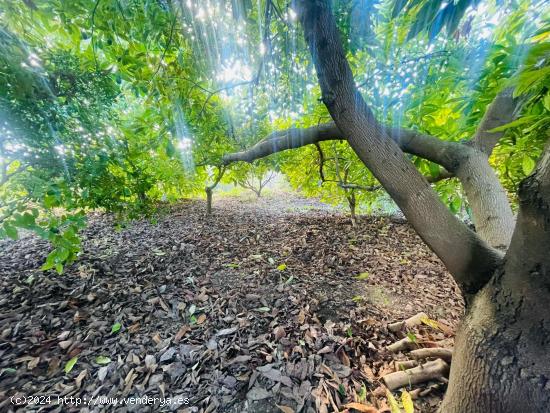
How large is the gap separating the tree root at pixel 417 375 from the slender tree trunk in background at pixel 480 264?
240mm

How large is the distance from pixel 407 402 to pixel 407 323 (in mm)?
529

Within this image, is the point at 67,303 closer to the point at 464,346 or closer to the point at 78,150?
the point at 78,150

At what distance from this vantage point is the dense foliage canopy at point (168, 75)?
1.08 metres

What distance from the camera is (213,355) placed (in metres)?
1.24

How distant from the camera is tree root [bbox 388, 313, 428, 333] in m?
1.33

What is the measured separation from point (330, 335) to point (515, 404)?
825mm

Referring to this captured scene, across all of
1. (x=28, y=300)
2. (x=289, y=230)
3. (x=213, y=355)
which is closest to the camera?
(x=213, y=355)

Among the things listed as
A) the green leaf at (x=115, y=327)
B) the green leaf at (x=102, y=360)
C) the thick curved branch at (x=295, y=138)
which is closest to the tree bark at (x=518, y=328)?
the thick curved branch at (x=295, y=138)

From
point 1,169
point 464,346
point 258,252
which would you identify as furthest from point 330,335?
point 1,169

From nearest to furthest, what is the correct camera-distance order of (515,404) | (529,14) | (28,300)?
(515,404), (529,14), (28,300)

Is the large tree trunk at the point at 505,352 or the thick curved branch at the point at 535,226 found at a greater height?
the thick curved branch at the point at 535,226

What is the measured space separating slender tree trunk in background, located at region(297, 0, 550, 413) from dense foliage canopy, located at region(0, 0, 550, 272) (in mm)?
378

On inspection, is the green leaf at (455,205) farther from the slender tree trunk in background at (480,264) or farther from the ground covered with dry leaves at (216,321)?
the slender tree trunk in background at (480,264)

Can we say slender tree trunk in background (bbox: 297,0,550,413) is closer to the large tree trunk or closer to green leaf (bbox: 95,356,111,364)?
Answer: the large tree trunk
